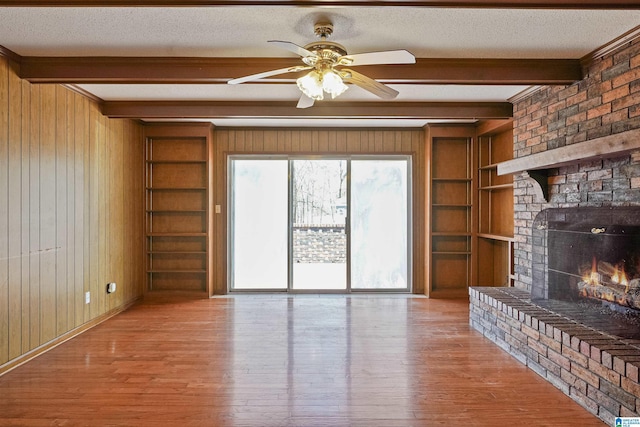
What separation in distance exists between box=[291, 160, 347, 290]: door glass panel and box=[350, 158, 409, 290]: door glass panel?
0.19 meters

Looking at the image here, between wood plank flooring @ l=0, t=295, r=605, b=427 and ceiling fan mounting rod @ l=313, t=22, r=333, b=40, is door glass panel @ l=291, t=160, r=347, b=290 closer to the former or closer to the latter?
wood plank flooring @ l=0, t=295, r=605, b=427

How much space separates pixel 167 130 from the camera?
213 inches

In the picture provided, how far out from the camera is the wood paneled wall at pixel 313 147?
18.3ft

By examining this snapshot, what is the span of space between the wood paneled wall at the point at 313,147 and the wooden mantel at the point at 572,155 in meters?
1.80

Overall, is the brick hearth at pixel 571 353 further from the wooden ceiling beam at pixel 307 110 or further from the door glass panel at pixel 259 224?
the door glass panel at pixel 259 224

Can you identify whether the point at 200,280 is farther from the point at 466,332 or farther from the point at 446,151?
the point at 446,151

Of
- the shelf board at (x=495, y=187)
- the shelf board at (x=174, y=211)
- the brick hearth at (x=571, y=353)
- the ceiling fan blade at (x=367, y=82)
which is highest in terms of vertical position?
the ceiling fan blade at (x=367, y=82)

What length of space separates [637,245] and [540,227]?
3.40 ft

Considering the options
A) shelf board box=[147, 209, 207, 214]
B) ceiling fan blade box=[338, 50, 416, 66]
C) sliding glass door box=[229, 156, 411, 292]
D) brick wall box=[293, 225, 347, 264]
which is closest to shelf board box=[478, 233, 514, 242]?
sliding glass door box=[229, 156, 411, 292]

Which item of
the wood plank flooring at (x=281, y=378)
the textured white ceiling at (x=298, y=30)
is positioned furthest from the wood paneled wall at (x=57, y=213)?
the textured white ceiling at (x=298, y=30)

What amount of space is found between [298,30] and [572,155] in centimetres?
218

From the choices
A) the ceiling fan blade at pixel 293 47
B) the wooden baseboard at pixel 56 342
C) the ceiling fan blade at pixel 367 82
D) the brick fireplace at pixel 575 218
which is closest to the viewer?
the ceiling fan blade at pixel 293 47

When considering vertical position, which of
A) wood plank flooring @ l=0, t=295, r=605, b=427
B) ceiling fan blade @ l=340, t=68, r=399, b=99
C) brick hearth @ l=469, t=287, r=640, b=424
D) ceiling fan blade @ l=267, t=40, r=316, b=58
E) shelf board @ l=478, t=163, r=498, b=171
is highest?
ceiling fan blade @ l=267, t=40, r=316, b=58

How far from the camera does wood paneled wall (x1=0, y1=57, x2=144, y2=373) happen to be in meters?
3.03
